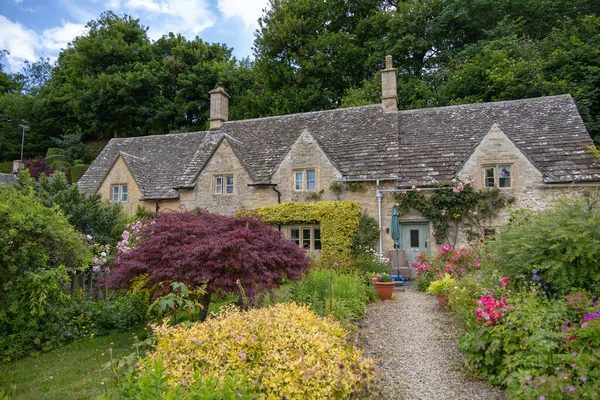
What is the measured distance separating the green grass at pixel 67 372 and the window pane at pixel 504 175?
15.4 metres

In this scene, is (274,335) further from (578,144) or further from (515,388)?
(578,144)

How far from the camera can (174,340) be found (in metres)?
4.89

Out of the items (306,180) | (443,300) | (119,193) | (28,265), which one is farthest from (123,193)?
(443,300)

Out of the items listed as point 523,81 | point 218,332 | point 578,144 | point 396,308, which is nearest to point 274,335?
point 218,332

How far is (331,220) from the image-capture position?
1677 cm

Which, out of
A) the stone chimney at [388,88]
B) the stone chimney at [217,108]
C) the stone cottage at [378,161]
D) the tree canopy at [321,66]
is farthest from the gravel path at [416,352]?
the tree canopy at [321,66]

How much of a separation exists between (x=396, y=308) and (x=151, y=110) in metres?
38.1

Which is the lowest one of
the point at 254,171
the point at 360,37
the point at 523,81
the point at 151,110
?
the point at 254,171

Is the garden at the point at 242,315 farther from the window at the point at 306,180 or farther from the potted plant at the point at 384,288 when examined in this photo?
the window at the point at 306,180

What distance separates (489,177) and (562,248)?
1056 centimetres

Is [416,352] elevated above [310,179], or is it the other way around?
[310,179]

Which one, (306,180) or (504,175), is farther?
(306,180)

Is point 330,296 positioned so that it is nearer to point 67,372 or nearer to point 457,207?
point 67,372

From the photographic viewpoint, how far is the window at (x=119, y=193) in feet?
73.4
